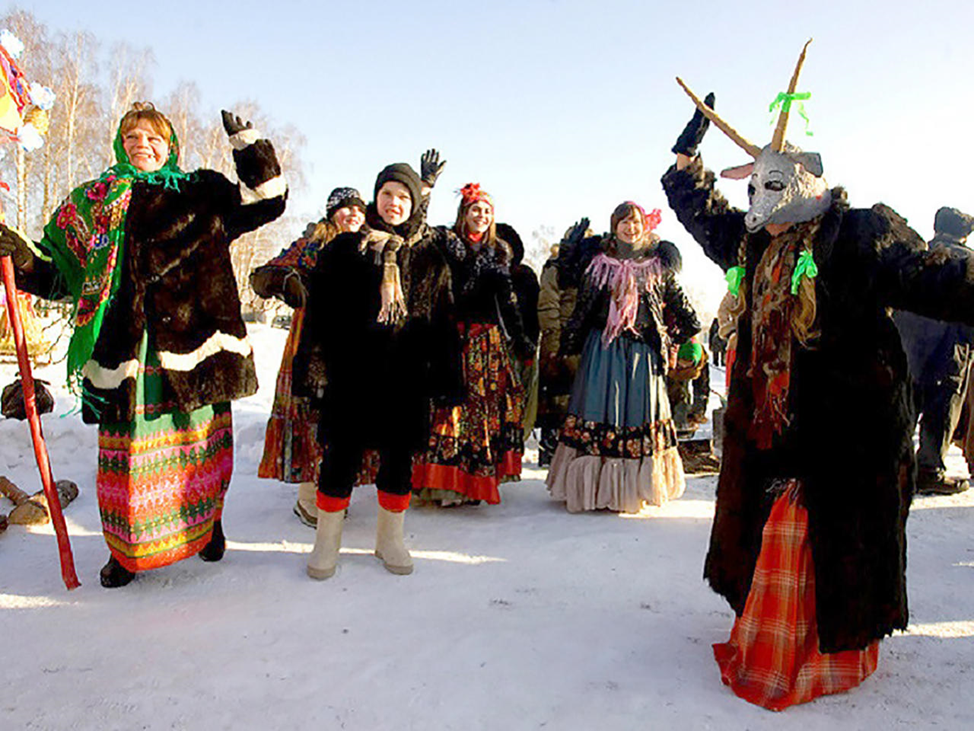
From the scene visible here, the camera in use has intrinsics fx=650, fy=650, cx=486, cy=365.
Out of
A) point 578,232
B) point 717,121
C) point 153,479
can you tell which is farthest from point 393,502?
point 578,232

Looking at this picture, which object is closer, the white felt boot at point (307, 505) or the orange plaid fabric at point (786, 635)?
the orange plaid fabric at point (786, 635)

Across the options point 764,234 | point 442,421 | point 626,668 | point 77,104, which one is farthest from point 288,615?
point 77,104

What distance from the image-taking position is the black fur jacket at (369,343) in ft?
9.80

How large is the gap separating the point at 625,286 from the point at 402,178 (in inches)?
65.9

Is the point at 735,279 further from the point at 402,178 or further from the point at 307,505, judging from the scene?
the point at 307,505

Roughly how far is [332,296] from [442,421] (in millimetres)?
1378

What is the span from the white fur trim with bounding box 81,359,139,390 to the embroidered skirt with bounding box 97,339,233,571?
4 centimetres

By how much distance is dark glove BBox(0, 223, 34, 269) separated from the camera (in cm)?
264

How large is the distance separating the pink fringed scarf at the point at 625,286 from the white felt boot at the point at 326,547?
2039 millimetres

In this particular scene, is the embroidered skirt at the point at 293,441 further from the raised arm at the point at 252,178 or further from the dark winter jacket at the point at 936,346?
the dark winter jacket at the point at 936,346

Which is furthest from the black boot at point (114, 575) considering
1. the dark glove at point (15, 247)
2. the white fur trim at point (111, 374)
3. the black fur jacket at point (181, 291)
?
the dark glove at point (15, 247)

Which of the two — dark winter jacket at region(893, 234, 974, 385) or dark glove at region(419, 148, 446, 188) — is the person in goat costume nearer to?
dark glove at region(419, 148, 446, 188)

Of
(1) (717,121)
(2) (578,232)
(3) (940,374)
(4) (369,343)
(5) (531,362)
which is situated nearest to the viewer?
(1) (717,121)

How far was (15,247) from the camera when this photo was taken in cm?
268
